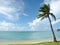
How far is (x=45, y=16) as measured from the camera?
24922 millimetres

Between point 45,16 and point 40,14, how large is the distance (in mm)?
635

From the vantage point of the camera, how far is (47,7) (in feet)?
81.3

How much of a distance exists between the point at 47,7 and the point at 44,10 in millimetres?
500

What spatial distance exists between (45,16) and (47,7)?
1.08m

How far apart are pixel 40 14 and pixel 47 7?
1.16 m

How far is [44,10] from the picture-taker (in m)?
24.7

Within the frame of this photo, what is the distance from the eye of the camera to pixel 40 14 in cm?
2498

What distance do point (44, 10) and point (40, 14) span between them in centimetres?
69
